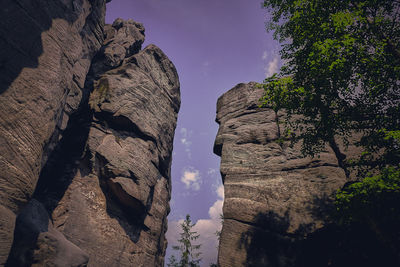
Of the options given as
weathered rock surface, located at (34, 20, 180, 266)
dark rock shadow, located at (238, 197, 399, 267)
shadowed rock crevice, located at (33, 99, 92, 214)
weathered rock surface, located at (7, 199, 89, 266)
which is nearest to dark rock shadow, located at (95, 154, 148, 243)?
weathered rock surface, located at (34, 20, 180, 266)

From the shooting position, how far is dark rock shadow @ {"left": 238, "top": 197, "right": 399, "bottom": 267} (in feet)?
31.2

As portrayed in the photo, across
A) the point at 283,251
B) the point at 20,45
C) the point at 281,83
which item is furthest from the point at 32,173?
the point at 283,251

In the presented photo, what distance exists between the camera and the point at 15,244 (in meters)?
8.06

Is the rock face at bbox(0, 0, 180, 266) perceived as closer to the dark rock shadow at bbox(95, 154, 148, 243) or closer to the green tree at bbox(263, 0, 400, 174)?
the dark rock shadow at bbox(95, 154, 148, 243)

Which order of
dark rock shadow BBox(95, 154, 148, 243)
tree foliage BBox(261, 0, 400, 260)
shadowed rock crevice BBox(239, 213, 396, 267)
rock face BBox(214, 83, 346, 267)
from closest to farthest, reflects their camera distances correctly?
tree foliage BBox(261, 0, 400, 260)
shadowed rock crevice BBox(239, 213, 396, 267)
rock face BBox(214, 83, 346, 267)
dark rock shadow BBox(95, 154, 148, 243)

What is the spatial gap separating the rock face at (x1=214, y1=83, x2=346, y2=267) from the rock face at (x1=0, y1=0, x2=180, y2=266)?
23.8 feet

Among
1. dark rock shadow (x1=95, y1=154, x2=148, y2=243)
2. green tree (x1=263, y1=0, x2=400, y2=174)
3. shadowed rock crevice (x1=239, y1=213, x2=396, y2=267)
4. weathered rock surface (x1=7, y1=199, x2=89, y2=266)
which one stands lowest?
weathered rock surface (x1=7, y1=199, x2=89, y2=266)

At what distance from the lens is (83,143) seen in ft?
49.6

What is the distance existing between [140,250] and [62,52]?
1440cm

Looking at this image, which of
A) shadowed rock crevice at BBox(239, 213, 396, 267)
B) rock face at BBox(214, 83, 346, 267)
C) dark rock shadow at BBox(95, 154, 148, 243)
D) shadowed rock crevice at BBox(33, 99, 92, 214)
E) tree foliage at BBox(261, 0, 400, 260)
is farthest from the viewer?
dark rock shadow at BBox(95, 154, 148, 243)

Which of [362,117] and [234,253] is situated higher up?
[362,117]

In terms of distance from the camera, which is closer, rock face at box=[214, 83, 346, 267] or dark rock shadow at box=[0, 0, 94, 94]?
dark rock shadow at box=[0, 0, 94, 94]

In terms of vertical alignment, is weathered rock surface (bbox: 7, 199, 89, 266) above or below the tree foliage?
below

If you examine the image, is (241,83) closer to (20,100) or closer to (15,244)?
(20,100)
